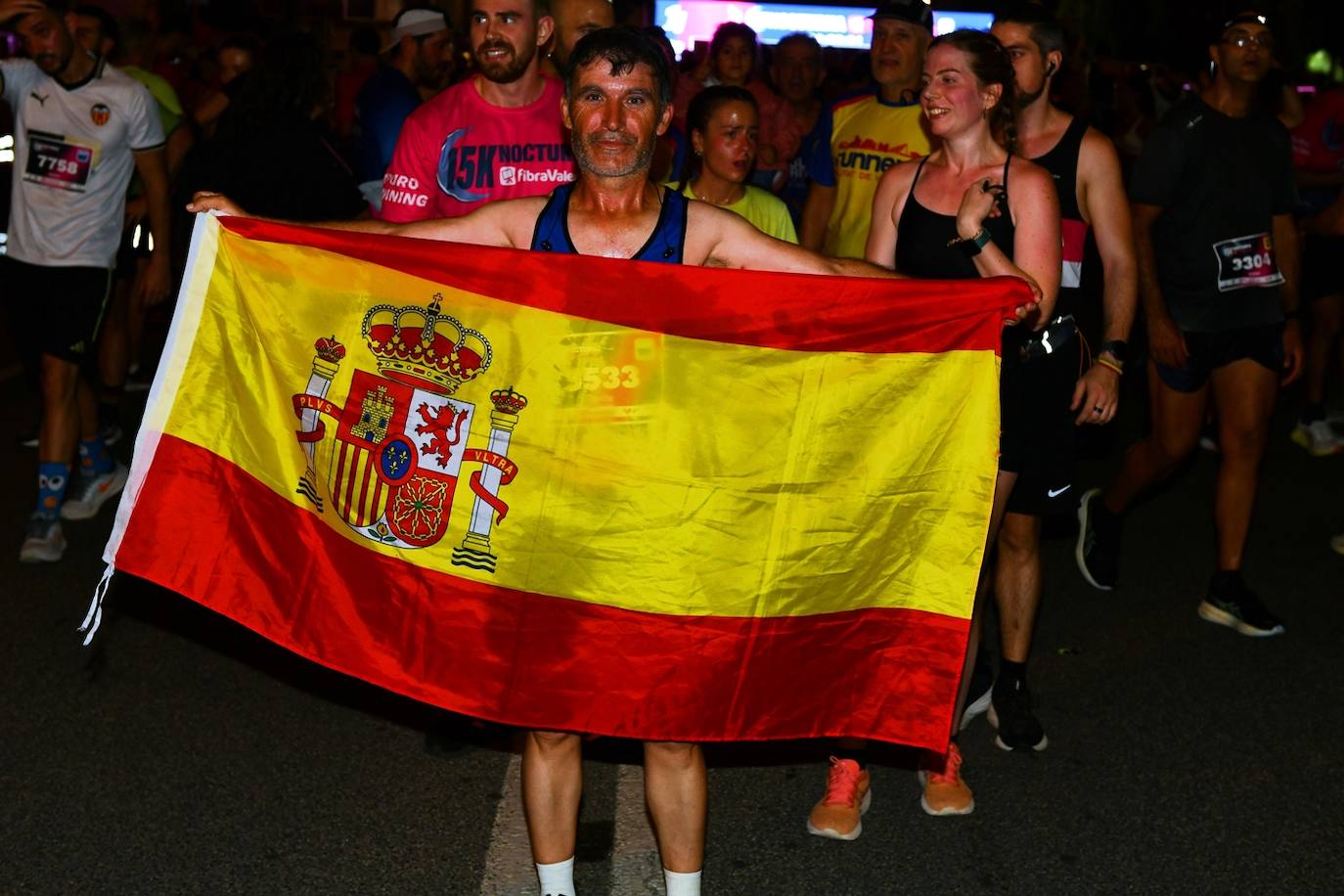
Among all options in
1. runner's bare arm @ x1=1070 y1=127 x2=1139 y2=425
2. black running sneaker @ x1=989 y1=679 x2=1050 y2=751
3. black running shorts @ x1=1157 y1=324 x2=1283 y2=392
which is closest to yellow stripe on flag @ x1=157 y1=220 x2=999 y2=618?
runner's bare arm @ x1=1070 y1=127 x2=1139 y2=425

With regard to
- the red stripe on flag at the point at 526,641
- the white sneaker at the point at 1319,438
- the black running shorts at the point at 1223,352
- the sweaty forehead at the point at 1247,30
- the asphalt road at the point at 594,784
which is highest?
the sweaty forehead at the point at 1247,30

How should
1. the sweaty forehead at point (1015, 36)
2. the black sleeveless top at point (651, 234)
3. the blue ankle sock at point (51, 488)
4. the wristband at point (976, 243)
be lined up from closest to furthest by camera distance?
the black sleeveless top at point (651, 234), the wristband at point (976, 243), the sweaty forehead at point (1015, 36), the blue ankle sock at point (51, 488)

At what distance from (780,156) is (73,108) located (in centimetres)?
464

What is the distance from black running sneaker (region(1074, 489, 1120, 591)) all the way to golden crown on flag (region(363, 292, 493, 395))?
13.1 feet

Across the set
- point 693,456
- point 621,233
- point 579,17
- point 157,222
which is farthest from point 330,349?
point 157,222

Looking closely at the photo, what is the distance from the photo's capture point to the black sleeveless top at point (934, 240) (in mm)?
4426

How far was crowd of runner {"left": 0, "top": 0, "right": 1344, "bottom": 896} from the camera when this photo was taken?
12.7 feet

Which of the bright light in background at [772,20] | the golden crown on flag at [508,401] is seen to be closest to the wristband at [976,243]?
the golden crown on flag at [508,401]

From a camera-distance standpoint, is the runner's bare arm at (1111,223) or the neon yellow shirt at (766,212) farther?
the neon yellow shirt at (766,212)

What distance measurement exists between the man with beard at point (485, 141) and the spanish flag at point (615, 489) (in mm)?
1267

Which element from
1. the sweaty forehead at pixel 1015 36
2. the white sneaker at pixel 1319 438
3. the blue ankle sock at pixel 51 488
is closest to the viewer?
the sweaty forehead at pixel 1015 36

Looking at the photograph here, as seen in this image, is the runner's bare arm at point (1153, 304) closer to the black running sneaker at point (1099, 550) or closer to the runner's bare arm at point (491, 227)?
the black running sneaker at point (1099, 550)

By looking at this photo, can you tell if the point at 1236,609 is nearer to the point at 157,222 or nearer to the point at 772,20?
the point at 157,222

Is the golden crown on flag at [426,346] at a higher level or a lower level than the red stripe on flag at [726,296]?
lower
